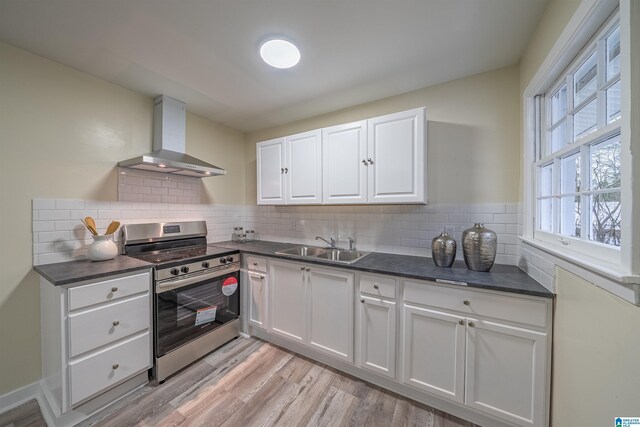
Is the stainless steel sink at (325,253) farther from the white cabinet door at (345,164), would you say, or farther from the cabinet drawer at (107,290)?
the cabinet drawer at (107,290)

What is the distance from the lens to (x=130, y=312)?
5.41 ft

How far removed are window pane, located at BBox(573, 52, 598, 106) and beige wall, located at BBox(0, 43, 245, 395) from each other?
3233 millimetres

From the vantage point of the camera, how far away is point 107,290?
60.9 inches

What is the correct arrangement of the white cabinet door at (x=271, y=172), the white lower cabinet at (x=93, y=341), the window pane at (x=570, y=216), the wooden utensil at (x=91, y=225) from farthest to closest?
1. the white cabinet door at (x=271, y=172)
2. the wooden utensil at (x=91, y=225)
3. the white lower cabinet at (x=93, y=341)
4. the window pane at (x=570, y=216)

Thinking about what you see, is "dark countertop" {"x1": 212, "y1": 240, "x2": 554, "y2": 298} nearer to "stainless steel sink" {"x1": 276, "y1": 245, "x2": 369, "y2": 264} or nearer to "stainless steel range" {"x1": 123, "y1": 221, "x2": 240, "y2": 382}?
"stainless steel sink" {"x1": 276, "y1": 245, "x2": 369, "y2": 264}

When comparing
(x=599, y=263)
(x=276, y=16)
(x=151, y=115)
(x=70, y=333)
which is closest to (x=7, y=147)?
(x=151, y=115)

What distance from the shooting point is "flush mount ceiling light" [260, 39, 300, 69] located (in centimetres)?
156

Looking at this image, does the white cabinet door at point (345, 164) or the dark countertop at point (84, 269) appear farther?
the white cabinet door at point (345, 164)

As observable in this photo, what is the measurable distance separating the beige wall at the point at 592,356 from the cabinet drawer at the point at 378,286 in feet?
2.78

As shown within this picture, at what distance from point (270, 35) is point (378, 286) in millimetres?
1852

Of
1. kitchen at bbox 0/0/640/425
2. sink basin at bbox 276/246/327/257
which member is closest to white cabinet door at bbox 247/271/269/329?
sink basin at bbox 276/246/327/257

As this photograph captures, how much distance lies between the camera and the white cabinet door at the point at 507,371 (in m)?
1.26

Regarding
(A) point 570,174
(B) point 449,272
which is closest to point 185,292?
(B) point 449,272

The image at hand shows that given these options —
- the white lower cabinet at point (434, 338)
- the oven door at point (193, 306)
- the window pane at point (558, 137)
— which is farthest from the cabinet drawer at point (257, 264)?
the window pane at point (558, 137)
